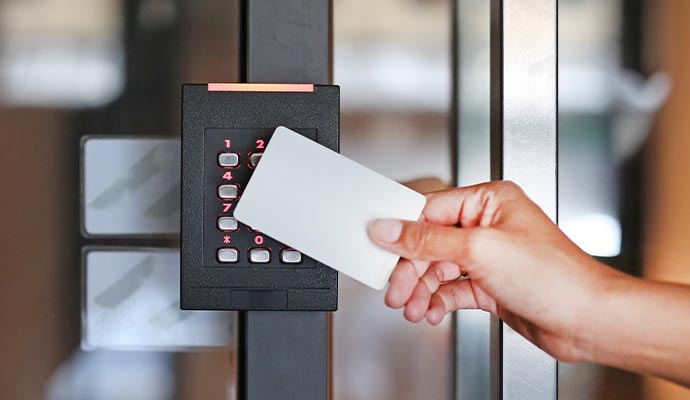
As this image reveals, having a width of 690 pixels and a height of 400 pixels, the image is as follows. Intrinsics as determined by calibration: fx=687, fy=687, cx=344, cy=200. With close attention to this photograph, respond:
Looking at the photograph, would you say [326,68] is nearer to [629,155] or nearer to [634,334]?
[634,334]

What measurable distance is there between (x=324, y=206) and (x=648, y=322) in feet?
0.85

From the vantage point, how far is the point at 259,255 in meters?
0.50

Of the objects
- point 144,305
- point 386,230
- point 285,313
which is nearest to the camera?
point 386,230

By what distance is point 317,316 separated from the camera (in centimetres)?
56

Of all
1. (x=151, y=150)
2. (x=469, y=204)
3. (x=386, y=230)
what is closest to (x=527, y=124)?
(x=469, y=204)

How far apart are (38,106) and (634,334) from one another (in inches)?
27.9

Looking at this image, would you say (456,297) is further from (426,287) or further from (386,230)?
(386,230)

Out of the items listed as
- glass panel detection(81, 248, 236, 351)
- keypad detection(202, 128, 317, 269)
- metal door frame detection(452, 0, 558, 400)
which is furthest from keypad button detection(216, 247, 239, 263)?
glass panel detection(81, 248, 236, 351)

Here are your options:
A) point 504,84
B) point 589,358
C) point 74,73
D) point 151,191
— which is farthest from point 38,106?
point 589,358

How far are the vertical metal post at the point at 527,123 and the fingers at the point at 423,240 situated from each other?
13 cm

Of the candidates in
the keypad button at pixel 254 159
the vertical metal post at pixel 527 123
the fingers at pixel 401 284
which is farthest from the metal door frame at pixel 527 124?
the keypad button at pixel 254 159

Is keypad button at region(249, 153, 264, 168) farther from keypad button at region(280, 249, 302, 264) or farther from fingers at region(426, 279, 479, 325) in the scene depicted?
fingers at region(426, 279, 479, 325)

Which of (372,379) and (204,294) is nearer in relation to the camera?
(204,294)

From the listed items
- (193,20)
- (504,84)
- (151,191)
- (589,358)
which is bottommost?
(589,358)
